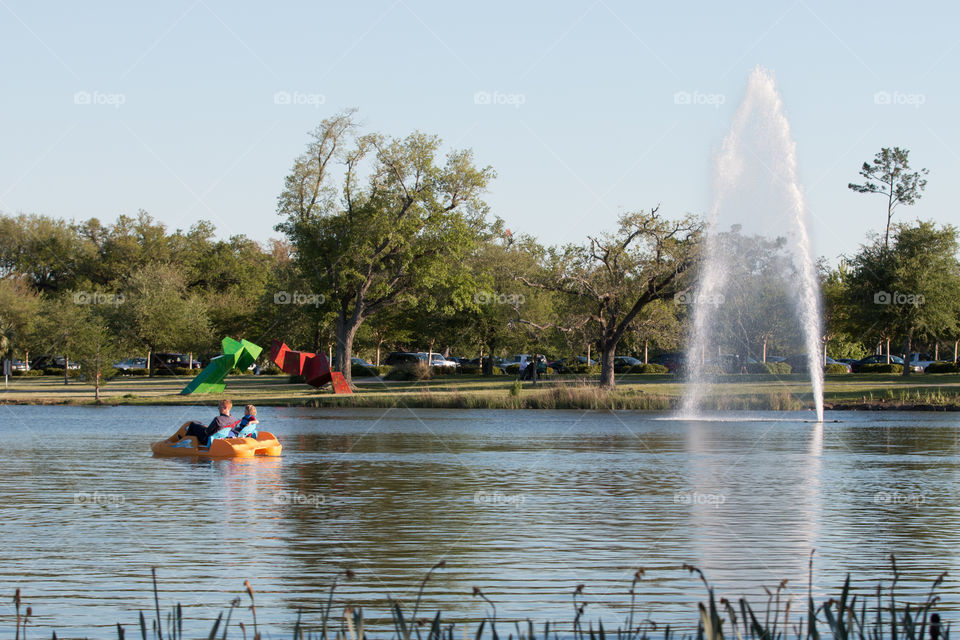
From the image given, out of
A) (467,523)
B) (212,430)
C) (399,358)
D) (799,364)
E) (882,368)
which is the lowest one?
(467,523)

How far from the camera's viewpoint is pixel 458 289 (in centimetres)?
6519

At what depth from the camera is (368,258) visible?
62594 millimetres

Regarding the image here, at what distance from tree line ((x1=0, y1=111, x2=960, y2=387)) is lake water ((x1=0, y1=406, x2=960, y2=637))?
65.7 feet

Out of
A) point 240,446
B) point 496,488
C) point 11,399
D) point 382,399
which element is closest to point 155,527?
point 496,488

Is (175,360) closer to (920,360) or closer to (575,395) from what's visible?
(575,395)

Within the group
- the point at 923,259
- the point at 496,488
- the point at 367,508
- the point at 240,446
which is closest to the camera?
the point at 367,508

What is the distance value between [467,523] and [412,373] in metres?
57.0

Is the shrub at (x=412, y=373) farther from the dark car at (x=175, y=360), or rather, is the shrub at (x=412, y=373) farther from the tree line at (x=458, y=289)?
the dark car at (x=175, y=360)

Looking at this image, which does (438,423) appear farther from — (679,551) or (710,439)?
(679,551)

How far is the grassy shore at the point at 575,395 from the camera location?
50469mm

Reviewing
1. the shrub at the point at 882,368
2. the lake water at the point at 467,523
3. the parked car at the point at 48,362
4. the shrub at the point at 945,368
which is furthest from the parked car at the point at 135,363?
the lake water at the point at 467,523

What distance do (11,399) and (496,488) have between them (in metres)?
41.2

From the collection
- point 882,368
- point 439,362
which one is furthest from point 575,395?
point 439,362

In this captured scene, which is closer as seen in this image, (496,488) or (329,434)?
(496,488)
